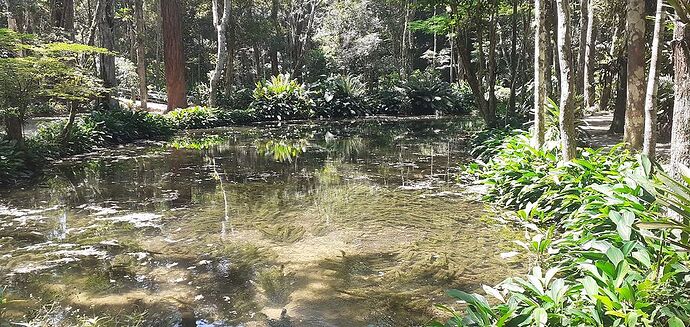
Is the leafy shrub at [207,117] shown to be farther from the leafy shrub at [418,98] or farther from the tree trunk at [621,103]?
the tree trunk at [621,103]

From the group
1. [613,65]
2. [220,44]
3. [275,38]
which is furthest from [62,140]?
[275,38]

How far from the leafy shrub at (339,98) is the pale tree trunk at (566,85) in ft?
54.7

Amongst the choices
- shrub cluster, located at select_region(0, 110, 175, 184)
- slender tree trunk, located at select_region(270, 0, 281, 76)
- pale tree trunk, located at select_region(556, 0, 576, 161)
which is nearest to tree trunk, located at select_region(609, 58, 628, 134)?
pale tree trunk, located at select_region(556, 0, 576, 161)

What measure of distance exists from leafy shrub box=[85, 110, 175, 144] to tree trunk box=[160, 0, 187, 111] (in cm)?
328

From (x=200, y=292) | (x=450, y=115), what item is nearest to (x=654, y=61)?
(x=200, y=292)

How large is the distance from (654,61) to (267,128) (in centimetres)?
1467

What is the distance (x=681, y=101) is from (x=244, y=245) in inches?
147

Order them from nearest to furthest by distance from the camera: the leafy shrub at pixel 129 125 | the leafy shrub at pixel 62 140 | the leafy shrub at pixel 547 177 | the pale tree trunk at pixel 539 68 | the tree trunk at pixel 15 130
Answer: the leafy shrub at pixel 547 177 < the pale tree trunk at pixel 539 68 < the tree trunk at pixel 15 130 < the leafy shrub at pixel 62 140 < the leafy shrub at pixel 129 125

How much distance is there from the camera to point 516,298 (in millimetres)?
2594

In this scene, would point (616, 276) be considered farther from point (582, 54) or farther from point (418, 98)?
point (418, 98)

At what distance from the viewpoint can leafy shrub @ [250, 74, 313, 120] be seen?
2066 cm

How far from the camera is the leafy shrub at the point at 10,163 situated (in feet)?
26.4

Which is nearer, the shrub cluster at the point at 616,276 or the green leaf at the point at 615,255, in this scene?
the shrub cluster at the point at 616,276

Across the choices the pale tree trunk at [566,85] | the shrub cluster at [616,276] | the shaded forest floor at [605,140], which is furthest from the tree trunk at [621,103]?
the shrub cluster at [616,276]
